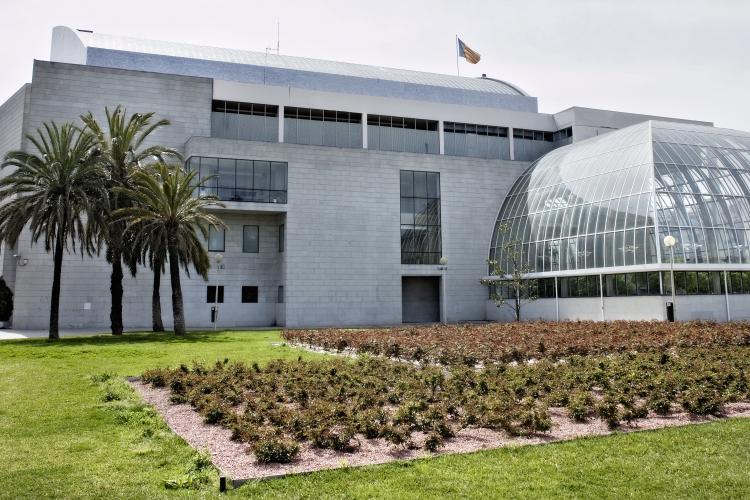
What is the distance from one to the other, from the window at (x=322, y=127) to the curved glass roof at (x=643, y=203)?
15.6 m

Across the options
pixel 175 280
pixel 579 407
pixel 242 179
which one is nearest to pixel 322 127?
pixel 242 179

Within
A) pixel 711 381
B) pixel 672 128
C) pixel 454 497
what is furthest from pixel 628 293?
pixel 454 497

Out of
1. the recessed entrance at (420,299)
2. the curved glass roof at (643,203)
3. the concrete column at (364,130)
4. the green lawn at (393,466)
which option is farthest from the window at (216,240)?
the green lawn at (393,466)

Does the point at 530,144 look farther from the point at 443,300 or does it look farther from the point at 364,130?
the point at 443,300

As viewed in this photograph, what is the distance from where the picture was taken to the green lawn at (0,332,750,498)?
278 inches

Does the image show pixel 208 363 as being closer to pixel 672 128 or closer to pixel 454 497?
pixel 454 497

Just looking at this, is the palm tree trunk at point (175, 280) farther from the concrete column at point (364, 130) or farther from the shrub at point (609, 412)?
the shrub at point (609, 412)

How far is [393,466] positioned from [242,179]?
38.3 meters

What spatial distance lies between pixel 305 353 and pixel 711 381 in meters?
14.9

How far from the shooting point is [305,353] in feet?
76.9

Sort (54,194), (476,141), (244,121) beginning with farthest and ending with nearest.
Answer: (476,141) < (244,121) < (54,194)

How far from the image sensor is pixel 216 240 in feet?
150

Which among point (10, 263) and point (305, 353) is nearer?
point (305, 353)

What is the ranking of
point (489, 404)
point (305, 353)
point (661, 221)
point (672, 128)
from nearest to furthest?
point (489, 404), point (305, 353), point (661, 221), point (672, 128)
